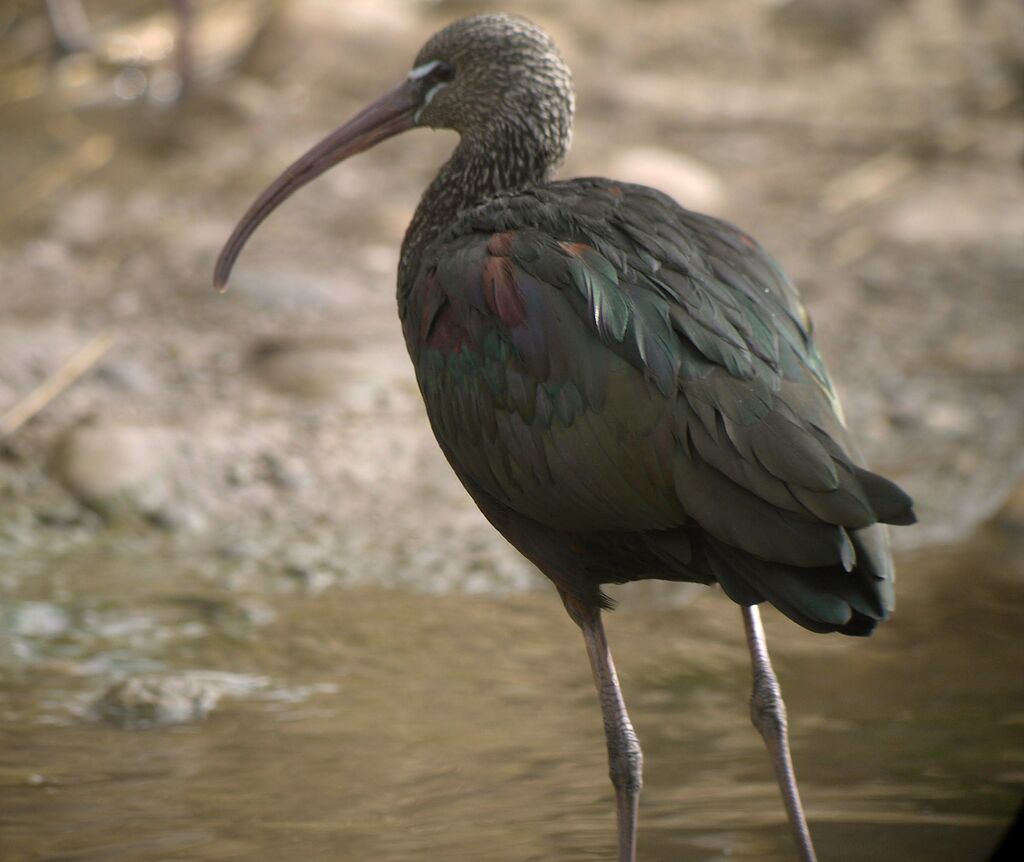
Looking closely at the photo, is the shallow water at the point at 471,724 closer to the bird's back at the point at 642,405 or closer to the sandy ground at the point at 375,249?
the sandy ground at the point at 375,249

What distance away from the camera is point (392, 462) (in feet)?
24.6

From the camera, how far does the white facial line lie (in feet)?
17.6

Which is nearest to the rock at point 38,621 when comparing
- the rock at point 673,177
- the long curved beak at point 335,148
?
the long curved beak at point 335,148

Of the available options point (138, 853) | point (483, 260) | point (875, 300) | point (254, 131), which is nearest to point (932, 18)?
point (875, 300)

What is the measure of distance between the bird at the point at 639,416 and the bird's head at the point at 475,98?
0.27m

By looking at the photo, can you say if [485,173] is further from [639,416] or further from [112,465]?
[112,465]

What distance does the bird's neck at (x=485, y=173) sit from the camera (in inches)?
203

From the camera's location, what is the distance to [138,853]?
4484 mm

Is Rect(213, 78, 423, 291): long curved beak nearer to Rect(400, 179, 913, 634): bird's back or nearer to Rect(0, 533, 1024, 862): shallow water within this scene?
Rect(400, 179, 913, 634): bird's back

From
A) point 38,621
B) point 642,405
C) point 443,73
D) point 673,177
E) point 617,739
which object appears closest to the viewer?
point 642,405

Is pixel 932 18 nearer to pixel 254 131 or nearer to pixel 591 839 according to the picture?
pixel 254 131

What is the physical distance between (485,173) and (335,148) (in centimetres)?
62

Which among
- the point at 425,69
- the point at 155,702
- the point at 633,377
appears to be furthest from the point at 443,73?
the point at 155,702

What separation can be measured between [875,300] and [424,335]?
4.96 metres
